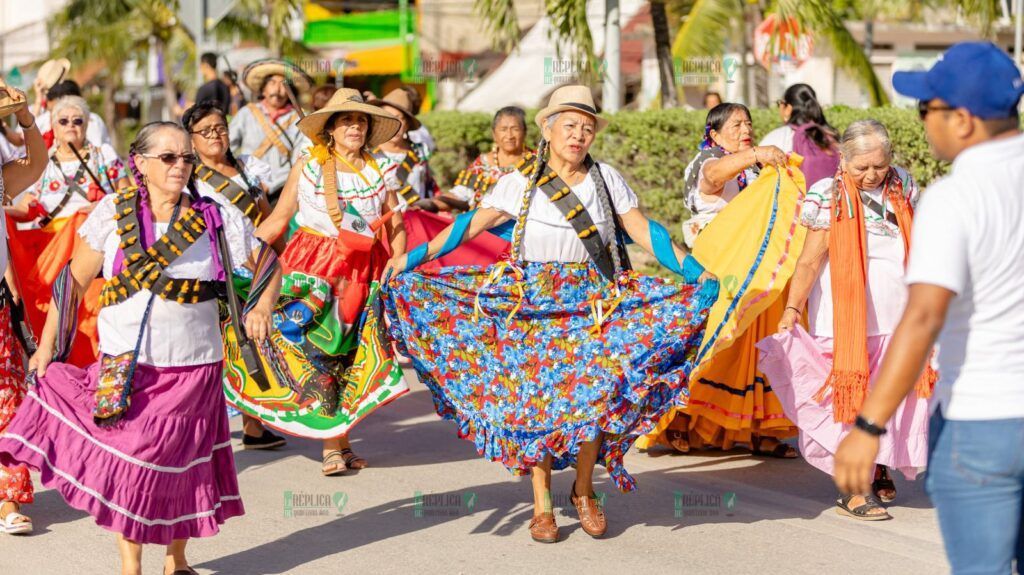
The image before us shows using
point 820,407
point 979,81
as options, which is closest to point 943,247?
point 979,81

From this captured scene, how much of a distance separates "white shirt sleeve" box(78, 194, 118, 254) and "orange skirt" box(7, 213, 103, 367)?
293 centimetres

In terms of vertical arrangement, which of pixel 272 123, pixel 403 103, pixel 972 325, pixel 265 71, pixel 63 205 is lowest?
pixel 972 325

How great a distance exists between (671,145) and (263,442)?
679cm

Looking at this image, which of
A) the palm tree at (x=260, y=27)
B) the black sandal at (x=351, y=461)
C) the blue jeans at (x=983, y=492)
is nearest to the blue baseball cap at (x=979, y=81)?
the blue jeans at (x=983, y=492)

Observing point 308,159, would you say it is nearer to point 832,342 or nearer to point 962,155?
point 832,342

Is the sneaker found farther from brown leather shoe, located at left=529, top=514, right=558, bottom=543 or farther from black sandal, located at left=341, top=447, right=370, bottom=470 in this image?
brown leather shoe, located at left=529, top=514, right=558, bottom=543

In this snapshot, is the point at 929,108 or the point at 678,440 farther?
the point at 678,440

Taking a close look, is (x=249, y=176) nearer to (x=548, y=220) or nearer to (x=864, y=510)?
(x=548, y=220)

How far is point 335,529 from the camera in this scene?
245 inches

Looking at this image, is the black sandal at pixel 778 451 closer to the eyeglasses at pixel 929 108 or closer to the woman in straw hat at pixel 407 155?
the woman in straw hat at pixel 407 155

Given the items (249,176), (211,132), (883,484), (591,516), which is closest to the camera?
(591,516)

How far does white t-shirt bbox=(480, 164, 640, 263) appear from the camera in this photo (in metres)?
6.07

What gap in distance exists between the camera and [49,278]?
8.18 m

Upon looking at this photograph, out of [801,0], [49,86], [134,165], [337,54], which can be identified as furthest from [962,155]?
[337,54]
